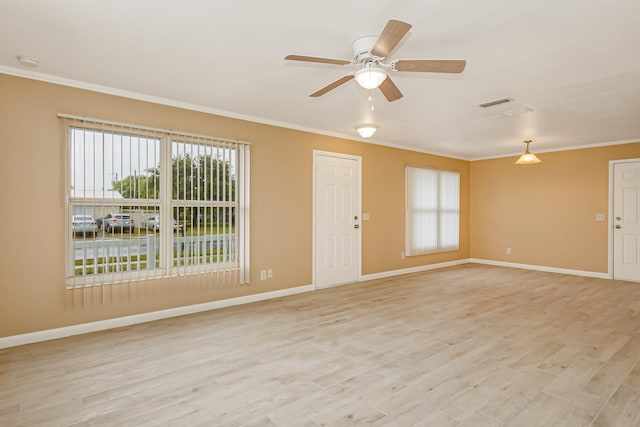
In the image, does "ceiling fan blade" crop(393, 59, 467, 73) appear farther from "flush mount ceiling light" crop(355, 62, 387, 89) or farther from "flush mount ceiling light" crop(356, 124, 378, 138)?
"flush mount ceiling light" crop(356, 124, 378, 138)

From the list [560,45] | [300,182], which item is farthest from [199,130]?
[560,45]

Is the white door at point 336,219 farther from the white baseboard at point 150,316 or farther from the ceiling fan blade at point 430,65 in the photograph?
the ceiling fan blade at point 430,65

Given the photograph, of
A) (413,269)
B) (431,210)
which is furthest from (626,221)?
(413,269)

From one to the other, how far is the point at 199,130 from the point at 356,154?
280 centimetres

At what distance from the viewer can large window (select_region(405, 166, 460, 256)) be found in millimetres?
7125

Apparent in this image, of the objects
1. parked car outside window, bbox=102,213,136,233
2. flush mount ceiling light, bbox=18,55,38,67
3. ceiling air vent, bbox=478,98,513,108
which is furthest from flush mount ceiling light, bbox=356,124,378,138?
flush mount ceiling light, bbox=18,55,38,67

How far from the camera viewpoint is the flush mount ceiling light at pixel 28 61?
3.03m

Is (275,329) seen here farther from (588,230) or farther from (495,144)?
(588,230)

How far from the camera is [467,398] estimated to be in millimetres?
2402

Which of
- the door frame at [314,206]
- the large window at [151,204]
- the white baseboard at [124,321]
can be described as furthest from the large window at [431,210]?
the large window at [151,204]

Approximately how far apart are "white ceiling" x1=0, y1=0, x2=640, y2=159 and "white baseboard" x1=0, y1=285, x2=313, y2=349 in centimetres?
248

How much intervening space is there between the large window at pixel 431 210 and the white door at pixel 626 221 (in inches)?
111

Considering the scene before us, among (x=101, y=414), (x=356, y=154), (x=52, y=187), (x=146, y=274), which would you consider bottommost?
(x=101, y=414)

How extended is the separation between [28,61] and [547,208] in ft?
27.8
